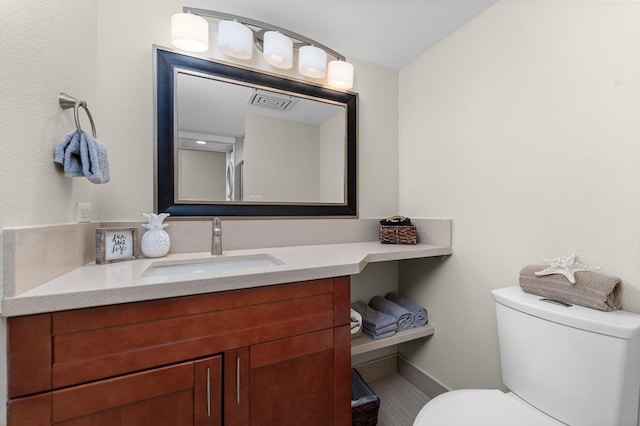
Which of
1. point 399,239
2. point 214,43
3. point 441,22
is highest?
point 441,22

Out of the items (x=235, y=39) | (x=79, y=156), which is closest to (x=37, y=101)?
(x=79, y=156)

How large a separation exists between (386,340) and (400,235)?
64 cm

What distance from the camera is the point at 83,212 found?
1.07 meters

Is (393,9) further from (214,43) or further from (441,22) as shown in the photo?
(214,43)

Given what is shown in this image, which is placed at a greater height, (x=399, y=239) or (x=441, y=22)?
(x=441, y=22)

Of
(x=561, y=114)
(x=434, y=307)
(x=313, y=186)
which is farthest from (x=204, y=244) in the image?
(x=561, y=114)

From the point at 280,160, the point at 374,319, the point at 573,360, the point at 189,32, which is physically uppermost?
the point at 189,32

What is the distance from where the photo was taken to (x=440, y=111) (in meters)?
1.68

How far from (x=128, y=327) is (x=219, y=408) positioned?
0.40 m

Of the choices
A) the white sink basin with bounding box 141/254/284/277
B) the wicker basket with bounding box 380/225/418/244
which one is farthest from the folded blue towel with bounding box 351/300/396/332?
the white sink basin with bounding box 141/254/284/277

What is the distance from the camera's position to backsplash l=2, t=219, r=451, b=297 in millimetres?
687

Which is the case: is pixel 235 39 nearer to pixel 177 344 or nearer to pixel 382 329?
pixel 177 344

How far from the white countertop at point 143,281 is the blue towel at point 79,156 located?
36cm

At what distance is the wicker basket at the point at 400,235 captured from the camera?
168cm
